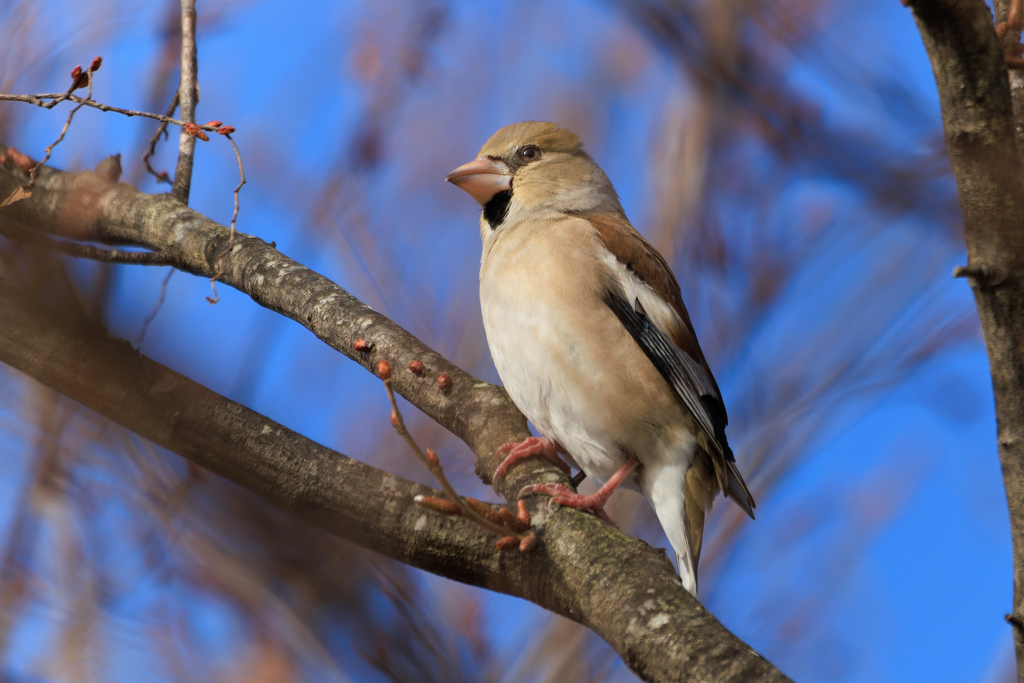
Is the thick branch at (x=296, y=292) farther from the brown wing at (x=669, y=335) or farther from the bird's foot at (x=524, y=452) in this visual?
the brown wing at (x=669, y=335)

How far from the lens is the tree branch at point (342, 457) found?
5.33ft

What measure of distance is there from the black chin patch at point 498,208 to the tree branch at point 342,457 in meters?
1.13

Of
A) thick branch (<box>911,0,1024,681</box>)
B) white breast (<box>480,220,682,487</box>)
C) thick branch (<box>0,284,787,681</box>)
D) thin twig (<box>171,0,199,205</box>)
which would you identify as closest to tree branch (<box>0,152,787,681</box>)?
thick branch (<box>0,284,787,681</box>)

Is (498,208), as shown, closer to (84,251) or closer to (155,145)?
(155,145)

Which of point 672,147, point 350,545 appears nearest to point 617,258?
point 672,147

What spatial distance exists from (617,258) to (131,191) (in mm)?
2370

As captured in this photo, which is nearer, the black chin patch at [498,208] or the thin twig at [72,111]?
the thin twig at [72,111]

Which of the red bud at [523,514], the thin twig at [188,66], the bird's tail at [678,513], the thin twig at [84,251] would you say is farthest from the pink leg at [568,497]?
the thin twig at [188,66]

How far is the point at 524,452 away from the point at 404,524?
934 millimetres

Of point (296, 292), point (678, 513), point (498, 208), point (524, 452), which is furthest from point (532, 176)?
point (678, 513)

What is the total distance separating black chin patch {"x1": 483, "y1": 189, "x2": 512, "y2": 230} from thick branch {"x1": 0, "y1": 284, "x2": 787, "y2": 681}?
1990mm

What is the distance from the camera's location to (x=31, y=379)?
6.41ft

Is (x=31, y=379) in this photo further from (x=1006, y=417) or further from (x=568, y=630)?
(x=1006, y=417)

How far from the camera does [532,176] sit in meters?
4.18
